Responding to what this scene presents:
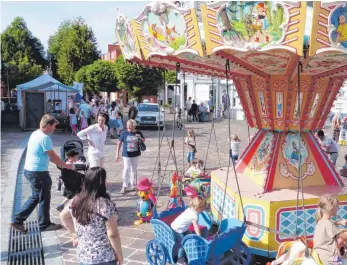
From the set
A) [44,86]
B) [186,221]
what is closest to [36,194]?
[186,221]

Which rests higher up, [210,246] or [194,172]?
[194,172]

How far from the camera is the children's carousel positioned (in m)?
3.90

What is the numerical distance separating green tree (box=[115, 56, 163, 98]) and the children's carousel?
85.5 ft

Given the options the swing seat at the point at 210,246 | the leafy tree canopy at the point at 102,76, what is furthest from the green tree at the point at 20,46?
the swing seat at the point at 210,246

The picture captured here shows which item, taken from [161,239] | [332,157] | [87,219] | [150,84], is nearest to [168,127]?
[150,84]

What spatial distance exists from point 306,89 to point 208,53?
2.28 m

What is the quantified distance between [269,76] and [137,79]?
27758mm

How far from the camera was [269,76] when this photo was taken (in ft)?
19.4

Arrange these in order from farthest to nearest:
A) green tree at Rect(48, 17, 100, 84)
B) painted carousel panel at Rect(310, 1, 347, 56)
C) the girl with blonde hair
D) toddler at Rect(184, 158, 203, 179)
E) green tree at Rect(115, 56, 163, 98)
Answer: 1. green tree at Rect(48, 17, 100, 84)
2. green tree at Rect(115, 56, 163, 98)
3. the girl with blonde hair
4. toddler at Rect(184, 158, 203, 179)
5. painted carousel panel at Rect(310, 1, 347, 56)

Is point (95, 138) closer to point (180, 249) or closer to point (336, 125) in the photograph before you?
point (180, 249)

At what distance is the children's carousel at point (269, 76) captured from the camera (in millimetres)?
3896

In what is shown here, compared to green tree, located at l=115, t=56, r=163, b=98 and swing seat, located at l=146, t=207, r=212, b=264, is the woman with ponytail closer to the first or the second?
swing seat, located at l=146, t=207, r=212, b=264

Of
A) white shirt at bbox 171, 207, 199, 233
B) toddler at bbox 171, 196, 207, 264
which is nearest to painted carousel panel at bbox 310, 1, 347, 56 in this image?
toddler at bbox 171, 196, 207, 264

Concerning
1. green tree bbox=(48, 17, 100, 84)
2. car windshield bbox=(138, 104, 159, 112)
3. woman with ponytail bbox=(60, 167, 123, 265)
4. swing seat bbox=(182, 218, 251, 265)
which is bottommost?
swing seat bbox=(182, 218, 251, 265)
